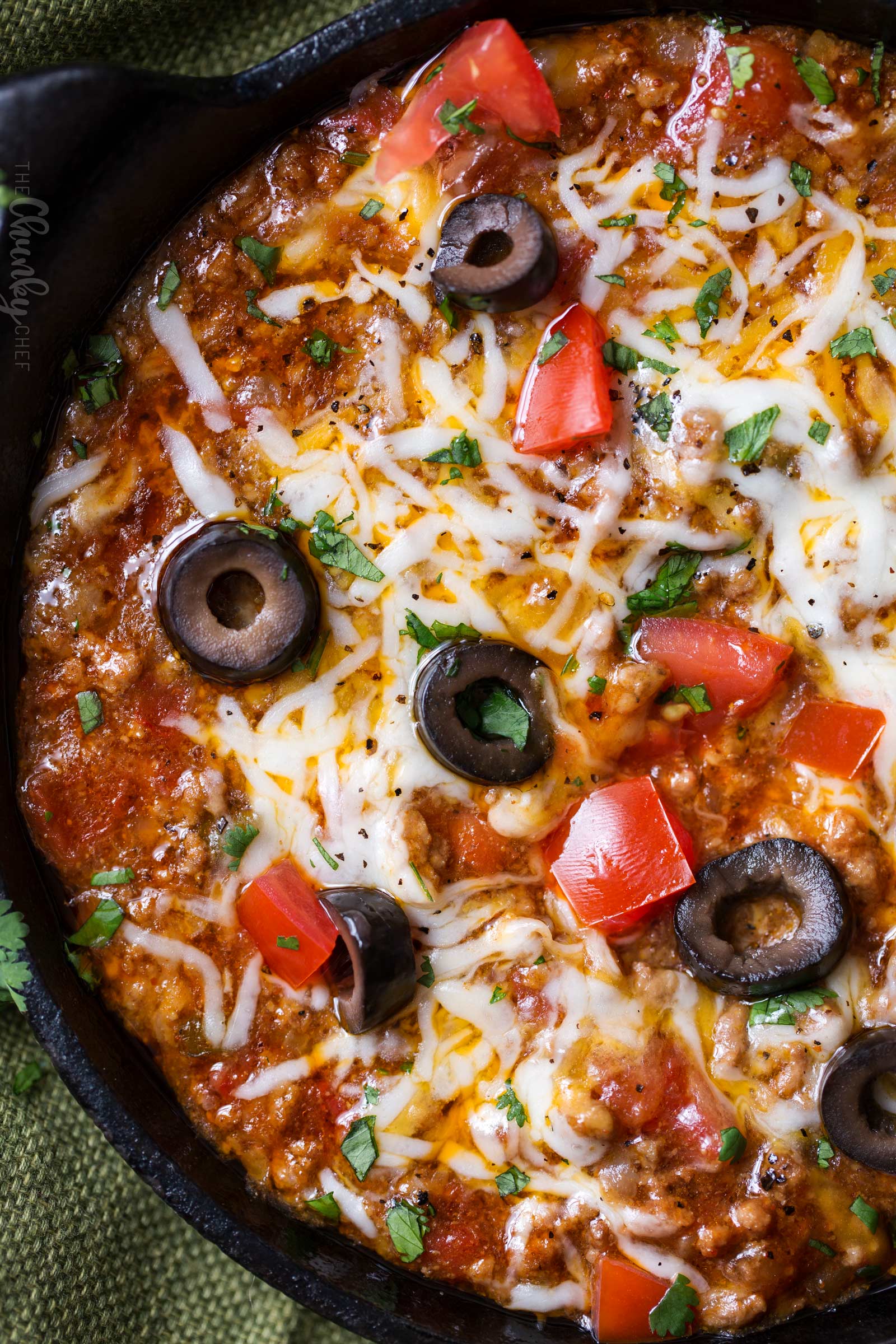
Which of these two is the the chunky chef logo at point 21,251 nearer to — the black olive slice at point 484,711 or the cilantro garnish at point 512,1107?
the black olive slice at point 484,711

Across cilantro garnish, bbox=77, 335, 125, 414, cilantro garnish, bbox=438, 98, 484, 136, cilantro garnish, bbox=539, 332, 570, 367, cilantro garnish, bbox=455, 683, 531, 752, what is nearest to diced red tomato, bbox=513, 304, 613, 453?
cilantro garnish, bbox=539, 332, 570, 367

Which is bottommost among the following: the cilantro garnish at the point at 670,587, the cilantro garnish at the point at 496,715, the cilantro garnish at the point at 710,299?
the cilantro garnish at the point at 496,715

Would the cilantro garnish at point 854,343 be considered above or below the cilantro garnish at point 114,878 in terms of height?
above

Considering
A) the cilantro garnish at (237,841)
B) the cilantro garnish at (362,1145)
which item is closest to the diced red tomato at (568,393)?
the cilantro garnish at (237,841)

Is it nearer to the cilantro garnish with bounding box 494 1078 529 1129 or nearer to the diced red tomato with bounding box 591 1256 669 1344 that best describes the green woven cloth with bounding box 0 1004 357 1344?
the diced red tomato with bounding box 591 1256 669 1344

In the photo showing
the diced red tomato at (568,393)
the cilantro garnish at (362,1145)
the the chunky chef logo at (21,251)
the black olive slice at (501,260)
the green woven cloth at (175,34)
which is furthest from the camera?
the green woven cloth at (175,34)

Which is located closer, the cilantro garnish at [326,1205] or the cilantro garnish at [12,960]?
the cilantro garnish at [12,960]

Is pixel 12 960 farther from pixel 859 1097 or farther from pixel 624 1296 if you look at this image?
pixel 859 1097
